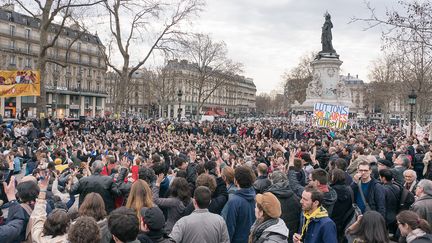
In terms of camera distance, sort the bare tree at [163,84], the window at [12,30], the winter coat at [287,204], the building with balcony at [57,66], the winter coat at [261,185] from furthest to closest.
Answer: the bare tree at [163,84] → the window at [12,30] → the building with balcony at [57,66] → the winter coat at [261,185] → the winter coat at [287,204]

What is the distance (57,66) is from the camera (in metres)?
72.9

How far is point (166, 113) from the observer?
10700cm

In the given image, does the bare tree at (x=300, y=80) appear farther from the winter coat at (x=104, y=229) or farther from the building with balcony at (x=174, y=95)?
the winter coat at (x=104, y=229)

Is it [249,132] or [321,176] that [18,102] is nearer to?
[249,132]

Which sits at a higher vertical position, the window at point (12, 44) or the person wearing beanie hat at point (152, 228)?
the window at point (12, 44)

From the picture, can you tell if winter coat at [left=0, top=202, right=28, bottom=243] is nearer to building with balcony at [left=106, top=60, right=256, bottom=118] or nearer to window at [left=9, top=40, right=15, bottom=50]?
building with balcony at [left=106, top=60, right=256, bottom=118]

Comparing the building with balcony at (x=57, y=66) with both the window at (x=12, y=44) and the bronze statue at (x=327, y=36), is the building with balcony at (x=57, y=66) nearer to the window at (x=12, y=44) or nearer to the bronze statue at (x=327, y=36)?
the window at (x=12, y=44)

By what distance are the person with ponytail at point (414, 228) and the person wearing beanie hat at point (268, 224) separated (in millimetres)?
1140

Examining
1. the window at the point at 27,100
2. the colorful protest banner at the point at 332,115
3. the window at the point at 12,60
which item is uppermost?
the window at the point at 12,60

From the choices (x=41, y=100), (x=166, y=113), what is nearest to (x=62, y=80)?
(x=166, y=113)

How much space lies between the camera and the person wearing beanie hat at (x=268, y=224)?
152 inches

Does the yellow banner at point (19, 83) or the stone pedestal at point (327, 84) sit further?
the stone pedestal at point (327, 84)

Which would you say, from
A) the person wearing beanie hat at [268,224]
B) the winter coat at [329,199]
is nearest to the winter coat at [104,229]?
the person wearing beanie hat at [268,224]

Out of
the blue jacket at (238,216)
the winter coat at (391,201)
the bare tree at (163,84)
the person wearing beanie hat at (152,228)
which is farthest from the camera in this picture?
the bare tree at (163,84)
